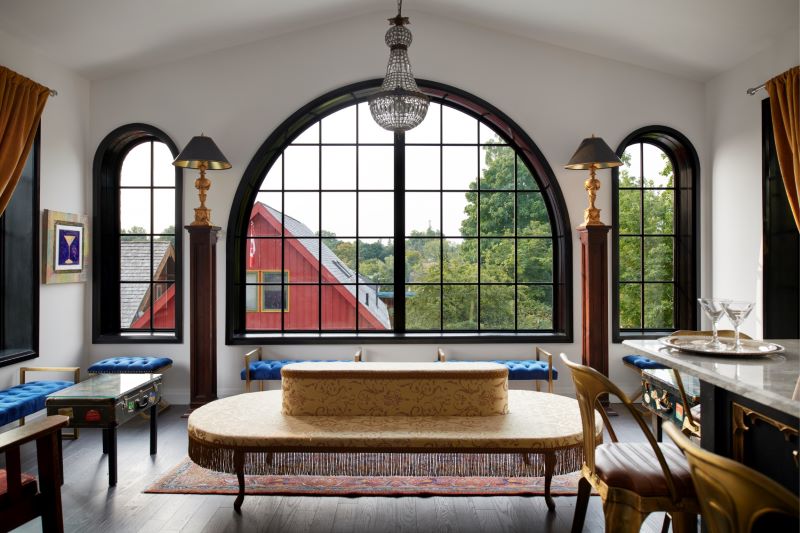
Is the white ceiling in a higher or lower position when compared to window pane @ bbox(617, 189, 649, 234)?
higher

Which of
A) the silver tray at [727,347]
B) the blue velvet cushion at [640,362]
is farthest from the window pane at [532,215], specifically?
the silver tray at [727,347]

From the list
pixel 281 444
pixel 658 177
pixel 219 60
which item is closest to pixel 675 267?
pixel 658 177

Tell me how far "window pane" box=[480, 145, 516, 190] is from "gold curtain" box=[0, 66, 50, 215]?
382 centimetres

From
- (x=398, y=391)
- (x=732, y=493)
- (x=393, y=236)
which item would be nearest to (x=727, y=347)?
(x=732, y=493)

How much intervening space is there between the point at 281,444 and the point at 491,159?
372 cm

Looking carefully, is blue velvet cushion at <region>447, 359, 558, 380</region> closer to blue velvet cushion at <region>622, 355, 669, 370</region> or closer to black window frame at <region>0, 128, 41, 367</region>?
blue velvet cushion at <region>622, 355, 669, 370</region>

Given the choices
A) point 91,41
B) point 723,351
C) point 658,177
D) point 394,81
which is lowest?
point 723,351

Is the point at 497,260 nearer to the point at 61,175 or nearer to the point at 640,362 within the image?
the point at 640,362

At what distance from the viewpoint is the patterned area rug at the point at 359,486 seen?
291cm

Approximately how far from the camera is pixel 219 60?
193 inches

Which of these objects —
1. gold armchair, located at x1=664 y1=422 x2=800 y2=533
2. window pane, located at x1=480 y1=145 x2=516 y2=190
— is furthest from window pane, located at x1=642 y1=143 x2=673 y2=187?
gold armchair, located at x1=664 y1=422 x2=800 y2=533

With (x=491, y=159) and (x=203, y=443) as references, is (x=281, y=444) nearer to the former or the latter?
(x=203, y=443)

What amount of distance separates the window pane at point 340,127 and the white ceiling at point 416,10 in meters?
0.86

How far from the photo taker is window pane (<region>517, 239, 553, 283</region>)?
5.18 m
